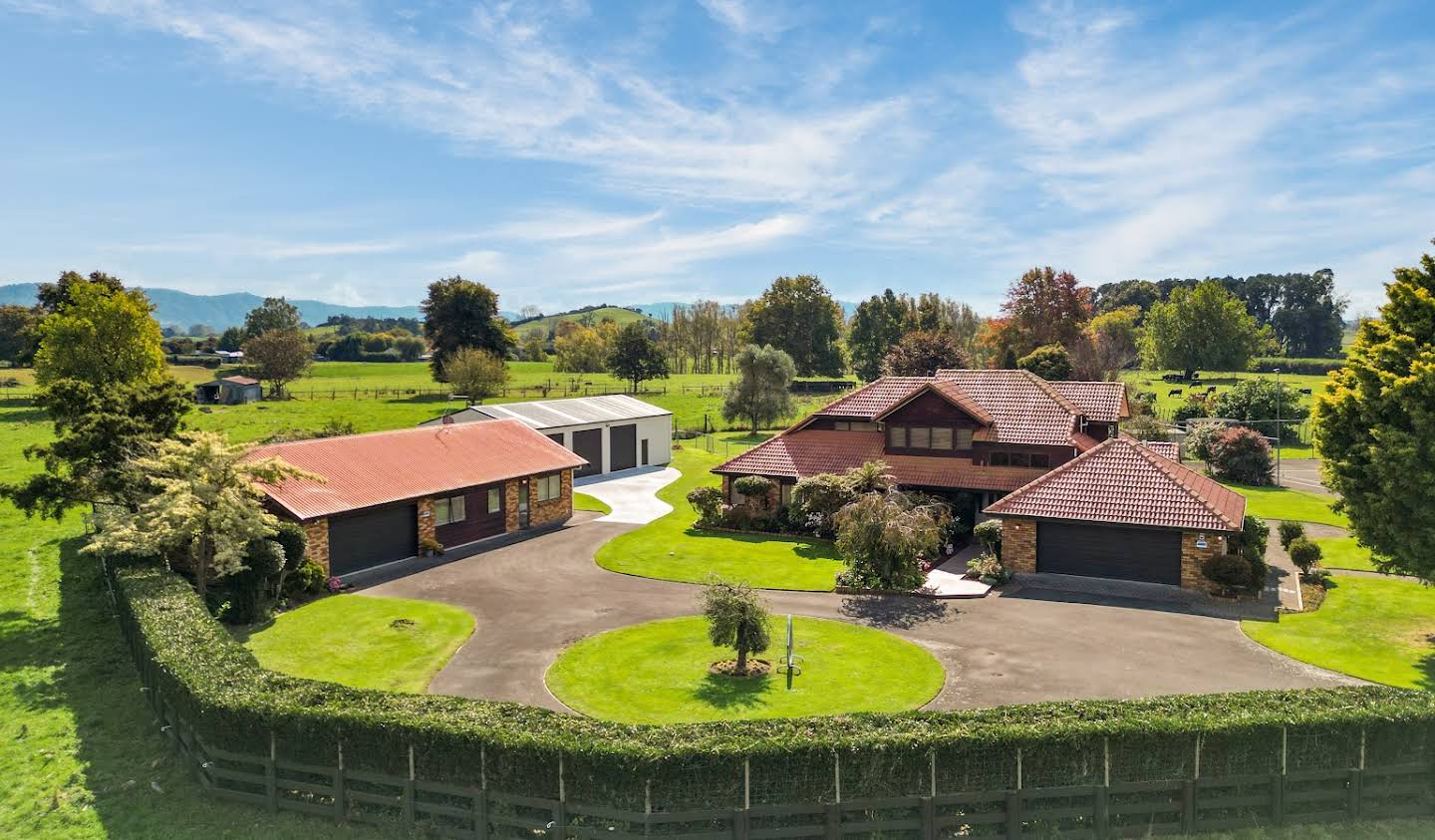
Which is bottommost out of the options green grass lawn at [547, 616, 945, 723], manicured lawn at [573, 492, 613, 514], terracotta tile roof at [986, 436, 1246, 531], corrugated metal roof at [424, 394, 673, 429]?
green grass lawn at [547, 616, 945, 723]

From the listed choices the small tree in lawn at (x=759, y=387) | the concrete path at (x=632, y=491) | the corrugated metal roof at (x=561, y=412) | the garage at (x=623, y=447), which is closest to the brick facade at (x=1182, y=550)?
the concrete path at (x=632, y=491)

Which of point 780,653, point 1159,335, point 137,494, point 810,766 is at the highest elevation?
point 1159,335

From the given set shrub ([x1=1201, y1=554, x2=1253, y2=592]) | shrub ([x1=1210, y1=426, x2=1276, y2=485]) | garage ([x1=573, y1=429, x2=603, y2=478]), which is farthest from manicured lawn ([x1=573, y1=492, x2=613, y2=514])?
shrub ([x1=1210, y1=426, x2=1276, y2=485])

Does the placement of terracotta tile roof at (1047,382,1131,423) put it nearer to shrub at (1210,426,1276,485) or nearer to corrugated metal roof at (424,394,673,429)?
shrub at (1210,426,1276,485)

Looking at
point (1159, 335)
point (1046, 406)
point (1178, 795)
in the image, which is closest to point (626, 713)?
point (1178, 795)

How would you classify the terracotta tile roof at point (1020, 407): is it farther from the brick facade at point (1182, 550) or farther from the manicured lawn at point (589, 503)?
the manicured lawn at point (589, 503)

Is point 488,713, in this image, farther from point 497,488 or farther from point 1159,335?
point 1159,335
